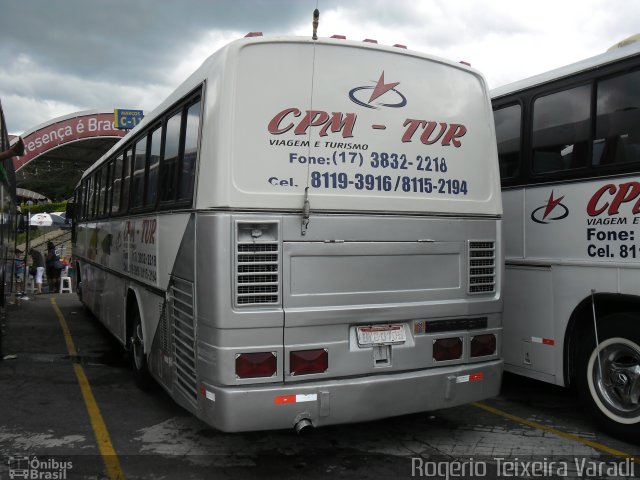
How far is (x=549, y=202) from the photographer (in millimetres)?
5719

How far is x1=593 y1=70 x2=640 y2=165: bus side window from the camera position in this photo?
4.92 metres

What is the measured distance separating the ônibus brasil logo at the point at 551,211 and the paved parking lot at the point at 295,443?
194cm

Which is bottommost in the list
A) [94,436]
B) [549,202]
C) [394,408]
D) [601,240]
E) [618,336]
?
[94,436]

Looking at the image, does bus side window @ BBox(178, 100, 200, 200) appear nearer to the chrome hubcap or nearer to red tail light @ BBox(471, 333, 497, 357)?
red tail light @ BBox(471, 333, 497, 357)

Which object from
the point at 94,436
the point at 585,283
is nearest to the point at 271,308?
the point at 94,436

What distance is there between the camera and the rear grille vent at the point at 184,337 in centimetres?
440

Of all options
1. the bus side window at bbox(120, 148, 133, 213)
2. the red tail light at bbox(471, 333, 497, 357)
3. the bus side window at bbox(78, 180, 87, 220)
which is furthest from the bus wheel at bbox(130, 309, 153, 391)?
the bus side window at bbox(78, 180, 87, 220)

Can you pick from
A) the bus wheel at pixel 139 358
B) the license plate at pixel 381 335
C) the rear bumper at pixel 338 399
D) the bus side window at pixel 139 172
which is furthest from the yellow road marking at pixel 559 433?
the bus side window at pixel 139 172

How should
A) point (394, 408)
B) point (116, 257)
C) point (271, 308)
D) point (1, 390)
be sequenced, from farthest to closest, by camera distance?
point (116, 257)
point (1, 390)
point (394, 408)
point (271, 308)

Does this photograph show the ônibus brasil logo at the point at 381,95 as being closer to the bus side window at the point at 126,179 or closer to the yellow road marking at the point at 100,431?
the yellow road marking at the point at 100,431

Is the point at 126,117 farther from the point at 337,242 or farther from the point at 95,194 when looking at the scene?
the point at 337,242

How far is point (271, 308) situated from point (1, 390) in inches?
170

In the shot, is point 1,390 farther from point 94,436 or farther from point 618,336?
point 618,336

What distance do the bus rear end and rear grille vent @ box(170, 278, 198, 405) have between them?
0.41ft
